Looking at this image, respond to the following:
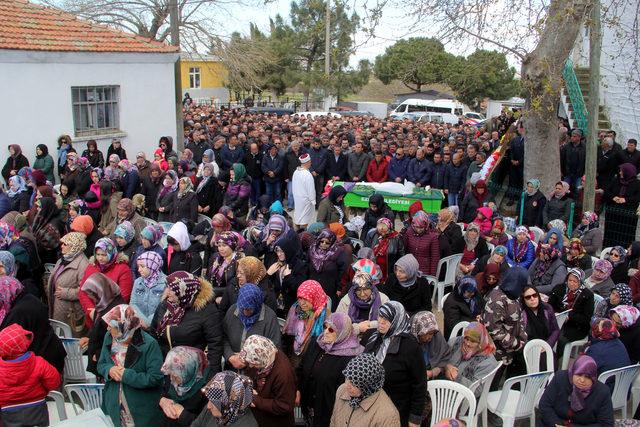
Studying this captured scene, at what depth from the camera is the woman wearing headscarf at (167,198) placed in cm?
947

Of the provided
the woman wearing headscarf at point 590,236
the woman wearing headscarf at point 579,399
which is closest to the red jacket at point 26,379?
the woman wearing headscarf at point 579,399

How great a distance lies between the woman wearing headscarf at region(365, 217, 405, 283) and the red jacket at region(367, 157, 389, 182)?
573 centimetres

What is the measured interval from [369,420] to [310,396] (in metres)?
0.88

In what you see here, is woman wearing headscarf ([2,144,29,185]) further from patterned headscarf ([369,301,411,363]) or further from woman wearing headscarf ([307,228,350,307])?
patterned headscarf ([369,301,411,363])

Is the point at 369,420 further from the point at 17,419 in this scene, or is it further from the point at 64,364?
the point at 64,364

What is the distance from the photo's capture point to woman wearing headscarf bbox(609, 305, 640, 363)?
5.57 m

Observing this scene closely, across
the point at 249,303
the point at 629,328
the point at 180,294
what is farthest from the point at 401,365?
the point at 629,328

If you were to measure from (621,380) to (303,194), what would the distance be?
19.9ft

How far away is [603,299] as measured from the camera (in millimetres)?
6223

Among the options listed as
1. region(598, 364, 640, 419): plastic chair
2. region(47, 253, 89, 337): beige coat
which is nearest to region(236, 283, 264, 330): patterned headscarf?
region(47, 253, 89, 337): beige coat

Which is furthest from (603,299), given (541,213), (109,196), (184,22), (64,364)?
(184,22)

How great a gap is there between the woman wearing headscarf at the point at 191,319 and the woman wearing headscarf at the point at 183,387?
529 millimetres

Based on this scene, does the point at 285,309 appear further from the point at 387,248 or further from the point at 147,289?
the point at 387,248

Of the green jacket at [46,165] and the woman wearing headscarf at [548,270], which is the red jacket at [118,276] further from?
the green jacket at [46,165]
